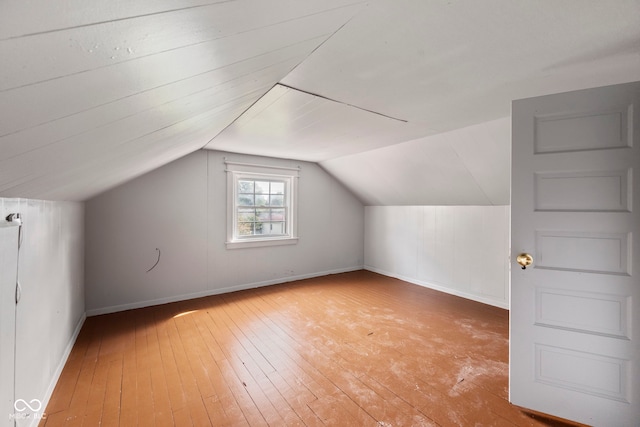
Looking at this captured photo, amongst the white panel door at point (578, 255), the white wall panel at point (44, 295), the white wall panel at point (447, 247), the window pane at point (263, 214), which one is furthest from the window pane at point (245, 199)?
the white panel door at point (578, 255)

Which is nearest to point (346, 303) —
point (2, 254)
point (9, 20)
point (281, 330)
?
point (281, 330)

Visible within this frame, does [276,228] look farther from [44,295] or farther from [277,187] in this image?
[44,295]

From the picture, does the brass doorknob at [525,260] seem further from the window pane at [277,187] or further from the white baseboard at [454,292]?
the window pane at [277,187]

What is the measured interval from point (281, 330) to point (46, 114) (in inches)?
97.8

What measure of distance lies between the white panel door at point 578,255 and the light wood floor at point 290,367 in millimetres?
333

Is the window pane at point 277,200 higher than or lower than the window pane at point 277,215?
higher

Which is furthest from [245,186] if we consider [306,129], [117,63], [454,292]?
[117,63]

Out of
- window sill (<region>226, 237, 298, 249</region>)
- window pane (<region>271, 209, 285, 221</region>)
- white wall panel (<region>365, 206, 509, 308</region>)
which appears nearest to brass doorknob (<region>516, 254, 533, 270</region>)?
white wall panel (<region>365, 206, 509, 308</region>)

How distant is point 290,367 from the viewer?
2021mm

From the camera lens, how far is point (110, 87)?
2.04ft

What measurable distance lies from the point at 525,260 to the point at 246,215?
3396 mm

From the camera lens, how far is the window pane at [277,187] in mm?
4254

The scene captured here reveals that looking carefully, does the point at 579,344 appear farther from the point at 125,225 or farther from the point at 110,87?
the point at 125,225

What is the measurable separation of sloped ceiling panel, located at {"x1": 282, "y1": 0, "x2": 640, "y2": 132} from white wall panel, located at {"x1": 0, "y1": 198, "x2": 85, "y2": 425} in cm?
163
